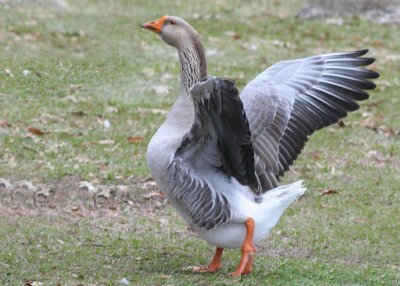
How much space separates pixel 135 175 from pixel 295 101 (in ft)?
8.63

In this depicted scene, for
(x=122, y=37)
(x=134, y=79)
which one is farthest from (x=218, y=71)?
(x=122, y=37)

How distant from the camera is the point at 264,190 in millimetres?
6445

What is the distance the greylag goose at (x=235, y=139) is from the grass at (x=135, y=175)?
453mm

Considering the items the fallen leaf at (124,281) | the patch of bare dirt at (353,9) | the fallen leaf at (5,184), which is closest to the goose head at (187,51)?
the fallen leaf at (124,281)

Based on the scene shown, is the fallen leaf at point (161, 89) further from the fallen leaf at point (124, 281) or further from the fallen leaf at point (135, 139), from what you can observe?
the fallen leaf at point (124, 281)

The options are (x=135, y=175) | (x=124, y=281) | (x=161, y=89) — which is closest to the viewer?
(x=124, y=281)

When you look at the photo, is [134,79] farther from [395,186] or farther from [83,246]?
[83,246]

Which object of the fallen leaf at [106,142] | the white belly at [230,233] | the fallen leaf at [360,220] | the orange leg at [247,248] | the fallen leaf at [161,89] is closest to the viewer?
the orange leg at [247,248]

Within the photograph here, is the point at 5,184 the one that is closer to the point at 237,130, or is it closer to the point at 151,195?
the point at 151,195

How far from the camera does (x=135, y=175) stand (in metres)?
9.06

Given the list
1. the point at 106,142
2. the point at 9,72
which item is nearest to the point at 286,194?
the point at 9,72

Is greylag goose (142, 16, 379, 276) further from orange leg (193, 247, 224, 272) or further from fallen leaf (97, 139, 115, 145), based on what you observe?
fallen leaf (97, 139, 115, 145)

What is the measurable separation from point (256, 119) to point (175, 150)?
898mm

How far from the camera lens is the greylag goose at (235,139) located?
18.8ft
